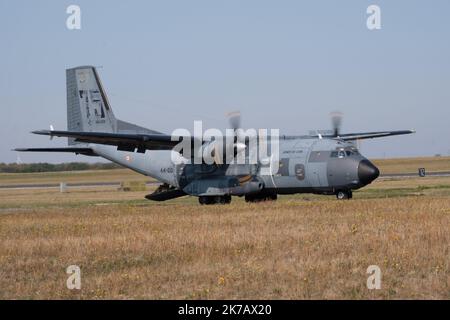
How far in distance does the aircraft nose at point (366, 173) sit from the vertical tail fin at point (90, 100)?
541 inches

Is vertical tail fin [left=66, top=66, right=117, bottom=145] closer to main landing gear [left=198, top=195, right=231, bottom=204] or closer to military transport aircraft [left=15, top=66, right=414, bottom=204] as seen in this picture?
military transport aircraft [left=15, top=66, right=414, bottom=204]

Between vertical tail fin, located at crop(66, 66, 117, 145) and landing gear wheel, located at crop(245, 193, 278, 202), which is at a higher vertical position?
vertical tail fin, located at crop(66, 66, 117, 145)

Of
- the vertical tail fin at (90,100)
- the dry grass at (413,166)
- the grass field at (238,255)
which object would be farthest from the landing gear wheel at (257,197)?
the dry grass at (413,166)

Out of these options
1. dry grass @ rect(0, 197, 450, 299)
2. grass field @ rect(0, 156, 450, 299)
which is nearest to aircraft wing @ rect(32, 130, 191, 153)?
Answer: dry grass @ rect(0, 197, 450, 299)

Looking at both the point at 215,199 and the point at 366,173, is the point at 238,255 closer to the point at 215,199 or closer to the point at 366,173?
the point at 366,173

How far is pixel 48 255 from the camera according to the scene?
16516 mm

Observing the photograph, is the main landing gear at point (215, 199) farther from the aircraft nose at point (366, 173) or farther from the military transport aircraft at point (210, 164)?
the aircraft nose at point (366, 173)

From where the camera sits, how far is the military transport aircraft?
3047 cm

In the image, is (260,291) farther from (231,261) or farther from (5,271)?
(5,271)

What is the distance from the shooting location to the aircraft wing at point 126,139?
103ft

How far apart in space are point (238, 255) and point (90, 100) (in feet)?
A: 78.0
